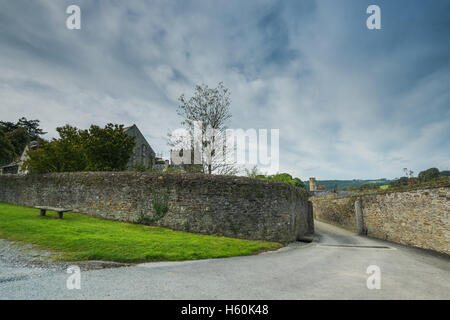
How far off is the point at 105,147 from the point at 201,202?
12827 mm

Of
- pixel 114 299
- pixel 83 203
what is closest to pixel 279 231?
pixel 114 299

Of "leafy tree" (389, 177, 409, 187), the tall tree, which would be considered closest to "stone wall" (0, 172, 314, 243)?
"leafy tree" (389, 177, 409, 187)

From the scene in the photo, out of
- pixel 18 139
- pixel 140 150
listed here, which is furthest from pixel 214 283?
pixel 18 139

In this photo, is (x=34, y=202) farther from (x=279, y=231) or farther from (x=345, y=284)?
(x=345, y=284)

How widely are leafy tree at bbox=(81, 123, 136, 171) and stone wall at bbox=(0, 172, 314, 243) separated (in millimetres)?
5748

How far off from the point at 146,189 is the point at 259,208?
709 cm

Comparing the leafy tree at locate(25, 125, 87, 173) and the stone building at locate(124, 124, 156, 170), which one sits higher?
the stone building at locate(124, 124, 156, 170)

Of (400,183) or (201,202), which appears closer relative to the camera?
(201,202)

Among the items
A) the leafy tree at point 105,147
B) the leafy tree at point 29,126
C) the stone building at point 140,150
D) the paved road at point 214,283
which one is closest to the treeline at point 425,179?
the paved road at point 214,283

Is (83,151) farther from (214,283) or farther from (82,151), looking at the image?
(214,283)

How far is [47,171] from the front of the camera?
18.5 metres

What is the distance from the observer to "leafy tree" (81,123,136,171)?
2008 cm

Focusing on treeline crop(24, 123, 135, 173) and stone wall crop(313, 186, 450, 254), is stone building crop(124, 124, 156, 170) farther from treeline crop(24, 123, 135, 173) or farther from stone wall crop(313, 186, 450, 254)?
stone wall crop(313, 186, 450, 254)

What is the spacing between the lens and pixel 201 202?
12.7 meters
